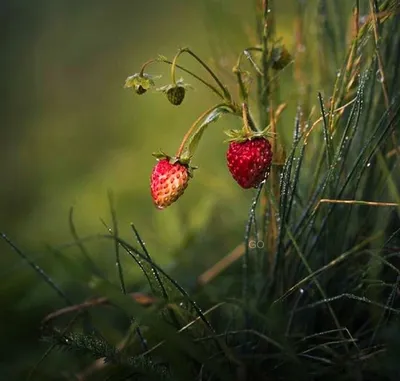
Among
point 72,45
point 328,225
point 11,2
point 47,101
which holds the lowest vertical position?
point 328,225

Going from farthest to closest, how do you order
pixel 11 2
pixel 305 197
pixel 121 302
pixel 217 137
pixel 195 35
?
pixel 11 2 → pixel 195 35 → pixel 217 137 → pixel 305 197 → pixel 121 302

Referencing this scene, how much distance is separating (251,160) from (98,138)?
148cm

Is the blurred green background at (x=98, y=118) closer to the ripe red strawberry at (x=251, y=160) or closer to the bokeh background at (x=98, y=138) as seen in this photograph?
the bokeh background at (x=98, y=138)

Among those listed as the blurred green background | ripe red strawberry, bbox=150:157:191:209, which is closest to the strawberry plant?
ripe red strawberry, bbox=150:157:191:209

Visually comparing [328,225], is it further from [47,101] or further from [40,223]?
[47,101]

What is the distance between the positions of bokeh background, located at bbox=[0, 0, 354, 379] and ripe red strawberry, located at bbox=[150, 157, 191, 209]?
0.10 metres

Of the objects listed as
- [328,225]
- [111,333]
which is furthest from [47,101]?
[328,225]

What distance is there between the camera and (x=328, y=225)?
2.53 ft

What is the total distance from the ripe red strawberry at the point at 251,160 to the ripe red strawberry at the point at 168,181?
0.15 feet

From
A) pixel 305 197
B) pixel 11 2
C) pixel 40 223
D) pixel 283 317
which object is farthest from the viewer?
pixel 11 2

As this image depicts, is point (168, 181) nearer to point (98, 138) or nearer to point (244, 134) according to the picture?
point (244, 134)

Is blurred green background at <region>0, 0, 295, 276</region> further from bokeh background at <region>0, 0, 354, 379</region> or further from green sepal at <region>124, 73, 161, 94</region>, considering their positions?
green sepal at <region>124, 73, 161, 94</region>

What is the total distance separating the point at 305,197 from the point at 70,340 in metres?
0.32

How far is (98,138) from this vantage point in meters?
2.08
